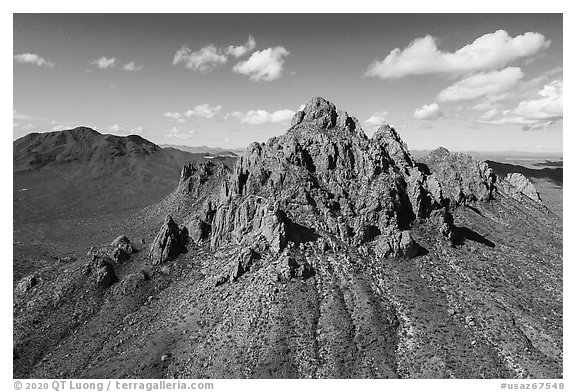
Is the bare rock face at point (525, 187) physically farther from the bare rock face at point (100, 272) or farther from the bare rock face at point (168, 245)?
the bare rock face at point (100, 272)

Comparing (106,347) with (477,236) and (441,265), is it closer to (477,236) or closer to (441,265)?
(441,265)

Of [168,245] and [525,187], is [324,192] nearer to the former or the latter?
[168,245]

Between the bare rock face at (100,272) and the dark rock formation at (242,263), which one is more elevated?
the dark rock formation at (242,263)

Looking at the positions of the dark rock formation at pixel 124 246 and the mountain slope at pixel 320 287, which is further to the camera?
the dark rock formation at pixel 124 246

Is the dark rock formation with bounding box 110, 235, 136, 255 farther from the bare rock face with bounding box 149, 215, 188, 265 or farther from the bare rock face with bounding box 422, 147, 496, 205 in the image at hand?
the bare rock face with bounding box 422, 147, 496, 205

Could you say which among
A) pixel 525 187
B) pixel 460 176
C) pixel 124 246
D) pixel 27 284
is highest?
pixel 460 176

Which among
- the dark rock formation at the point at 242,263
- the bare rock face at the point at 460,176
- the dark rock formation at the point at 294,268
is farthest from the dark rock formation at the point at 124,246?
the bare rock face at the point at 460,176

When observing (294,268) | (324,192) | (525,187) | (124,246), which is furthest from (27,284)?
(525,187)
